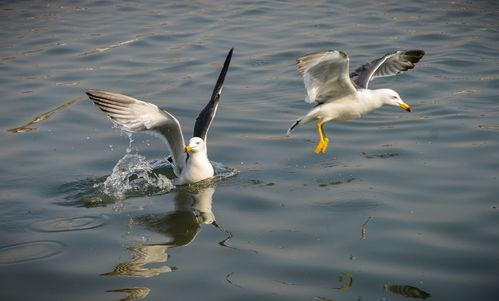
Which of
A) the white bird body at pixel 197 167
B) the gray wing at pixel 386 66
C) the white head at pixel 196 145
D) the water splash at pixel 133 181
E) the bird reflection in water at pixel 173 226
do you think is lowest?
the bird reflection in water at pixel 173 226

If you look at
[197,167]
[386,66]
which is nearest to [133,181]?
[197,167]

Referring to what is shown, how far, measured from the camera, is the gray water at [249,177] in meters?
6.24

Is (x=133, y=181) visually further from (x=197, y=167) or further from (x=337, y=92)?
(x=337, y=92)

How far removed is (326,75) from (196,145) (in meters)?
1.93

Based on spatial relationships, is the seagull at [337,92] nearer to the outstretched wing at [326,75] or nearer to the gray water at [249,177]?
the outstretched wing at [326,75]

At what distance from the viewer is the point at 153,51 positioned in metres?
15.8

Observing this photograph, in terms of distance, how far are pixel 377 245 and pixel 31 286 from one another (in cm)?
343

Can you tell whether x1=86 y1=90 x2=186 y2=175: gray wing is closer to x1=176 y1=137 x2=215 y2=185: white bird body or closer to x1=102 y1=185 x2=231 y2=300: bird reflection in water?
x1=176 y1=137 x2=215 y2=185: white bird body

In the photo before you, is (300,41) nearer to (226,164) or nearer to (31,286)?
(226,164)

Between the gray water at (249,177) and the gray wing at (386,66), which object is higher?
the gray wing at (386,66)

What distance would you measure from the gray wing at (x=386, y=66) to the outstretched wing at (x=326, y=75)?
69 centimetres

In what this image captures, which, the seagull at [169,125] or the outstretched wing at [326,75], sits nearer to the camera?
the outstretched wing at [326,75]

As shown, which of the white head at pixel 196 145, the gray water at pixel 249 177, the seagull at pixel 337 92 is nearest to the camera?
the gray water at pixel 249 177

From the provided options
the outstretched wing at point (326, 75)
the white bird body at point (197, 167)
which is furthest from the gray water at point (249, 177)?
the outstretched wing at point (326, 75)
